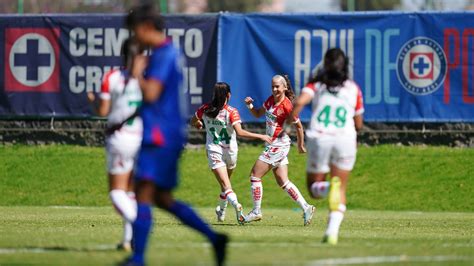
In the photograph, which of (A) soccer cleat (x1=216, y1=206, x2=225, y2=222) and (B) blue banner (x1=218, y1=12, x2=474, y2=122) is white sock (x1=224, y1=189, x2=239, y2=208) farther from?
(B) blue banner (x1=218, y1=12, x2=474, y2=122)

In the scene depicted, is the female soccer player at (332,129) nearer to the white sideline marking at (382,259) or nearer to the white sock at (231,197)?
the white sideline marking at (382,259)

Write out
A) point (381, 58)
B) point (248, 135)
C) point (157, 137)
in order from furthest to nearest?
point (381, 58) < point (248, 135) < point (157, 137)

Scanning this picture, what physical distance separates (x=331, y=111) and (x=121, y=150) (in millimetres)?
2110

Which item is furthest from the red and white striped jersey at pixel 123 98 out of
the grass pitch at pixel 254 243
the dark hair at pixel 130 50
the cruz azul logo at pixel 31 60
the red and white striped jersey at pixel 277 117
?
the cruz azul logo at pixel 31 60

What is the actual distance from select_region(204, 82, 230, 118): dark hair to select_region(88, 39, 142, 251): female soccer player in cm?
643

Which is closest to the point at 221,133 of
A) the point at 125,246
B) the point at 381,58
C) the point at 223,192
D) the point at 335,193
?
the point at 223,192

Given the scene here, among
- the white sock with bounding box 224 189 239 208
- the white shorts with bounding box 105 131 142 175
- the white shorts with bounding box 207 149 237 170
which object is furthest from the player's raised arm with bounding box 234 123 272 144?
the white shorts with bounding box 105 131 142 175

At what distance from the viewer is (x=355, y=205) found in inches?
990

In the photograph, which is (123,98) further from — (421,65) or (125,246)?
(421,65)

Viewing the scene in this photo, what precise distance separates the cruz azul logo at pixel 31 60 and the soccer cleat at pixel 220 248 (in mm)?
17427

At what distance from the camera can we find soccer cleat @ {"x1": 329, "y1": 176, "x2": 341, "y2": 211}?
473 inches

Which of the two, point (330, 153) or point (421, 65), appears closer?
point (330, 153)

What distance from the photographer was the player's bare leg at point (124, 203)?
38.1ft

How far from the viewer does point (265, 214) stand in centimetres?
2202
